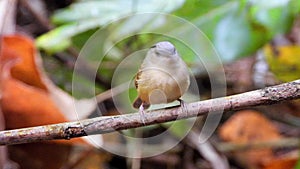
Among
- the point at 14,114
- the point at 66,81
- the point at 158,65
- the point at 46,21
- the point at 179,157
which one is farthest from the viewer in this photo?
the point at 46,21

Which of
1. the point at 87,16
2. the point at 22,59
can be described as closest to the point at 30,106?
the point at 22,59

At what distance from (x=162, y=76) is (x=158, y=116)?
51 mm

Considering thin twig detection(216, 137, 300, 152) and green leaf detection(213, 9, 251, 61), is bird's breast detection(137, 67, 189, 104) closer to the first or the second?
green leaf detection(213, 9, 251, 61)

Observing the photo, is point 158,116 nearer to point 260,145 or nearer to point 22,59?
point 22,59

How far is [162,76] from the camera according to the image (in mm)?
541

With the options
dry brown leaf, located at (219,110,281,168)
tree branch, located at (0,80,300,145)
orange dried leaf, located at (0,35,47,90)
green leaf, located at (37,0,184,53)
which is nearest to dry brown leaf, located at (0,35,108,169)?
orange dried leaf, located at (0,35,47,90)

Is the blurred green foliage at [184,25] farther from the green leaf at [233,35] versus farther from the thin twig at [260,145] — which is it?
the thin twig at [260,145]

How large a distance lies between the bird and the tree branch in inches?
0.5

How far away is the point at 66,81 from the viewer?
136 centimetres

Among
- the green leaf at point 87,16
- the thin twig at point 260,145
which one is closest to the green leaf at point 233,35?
the green leaf at point 87,16

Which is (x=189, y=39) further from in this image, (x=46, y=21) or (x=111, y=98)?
(x=46, y=21)

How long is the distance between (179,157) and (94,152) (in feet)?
0.80

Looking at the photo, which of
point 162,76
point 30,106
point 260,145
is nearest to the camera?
point 162,76

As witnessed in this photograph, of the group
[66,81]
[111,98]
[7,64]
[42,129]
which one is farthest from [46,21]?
[42,129]
